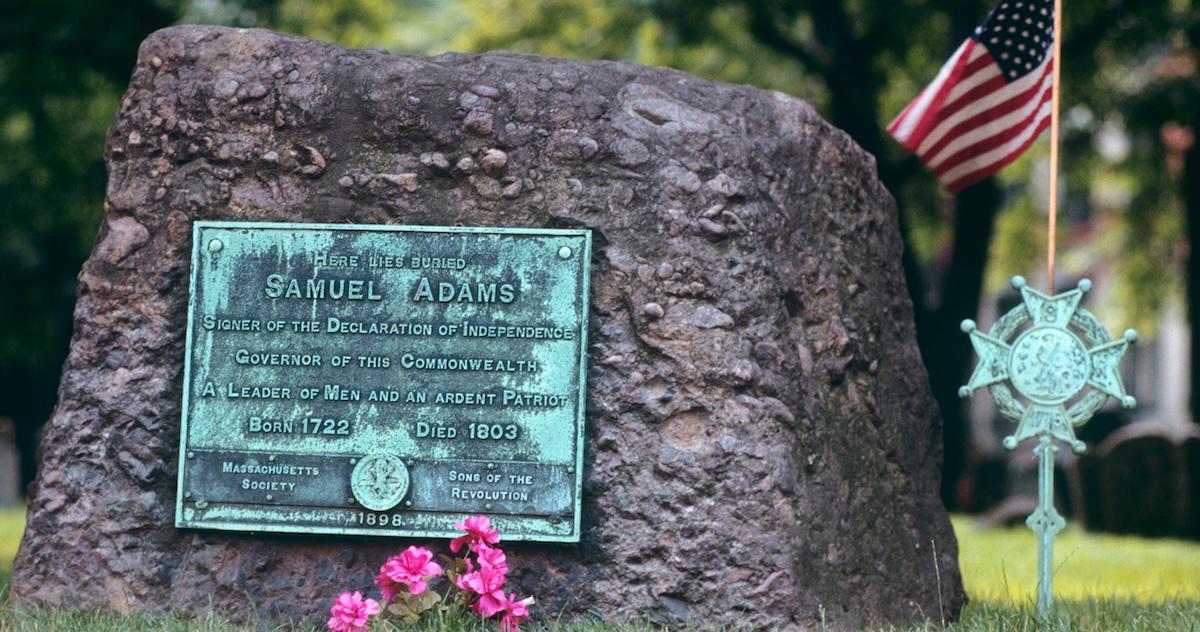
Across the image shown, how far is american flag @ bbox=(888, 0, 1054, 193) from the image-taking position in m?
6.29

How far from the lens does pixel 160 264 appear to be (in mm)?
5281

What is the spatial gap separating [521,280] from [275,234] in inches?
37.6

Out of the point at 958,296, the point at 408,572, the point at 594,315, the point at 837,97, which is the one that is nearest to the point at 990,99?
the point at 594,315

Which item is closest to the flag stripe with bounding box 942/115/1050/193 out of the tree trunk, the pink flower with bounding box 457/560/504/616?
the pink flower with bounding box 457/560/504/616

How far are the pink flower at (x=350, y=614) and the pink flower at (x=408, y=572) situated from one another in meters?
0.14

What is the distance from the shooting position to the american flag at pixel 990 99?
6.29 m

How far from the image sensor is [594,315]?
5094 millimetres

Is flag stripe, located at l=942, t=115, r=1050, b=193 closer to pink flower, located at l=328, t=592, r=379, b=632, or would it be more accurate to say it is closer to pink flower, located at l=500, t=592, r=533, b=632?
pink flower, located at l=500, t=592, r=533, b=632

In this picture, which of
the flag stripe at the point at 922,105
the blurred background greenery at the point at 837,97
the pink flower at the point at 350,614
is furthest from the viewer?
the blurred background greenery at the point at 837,97

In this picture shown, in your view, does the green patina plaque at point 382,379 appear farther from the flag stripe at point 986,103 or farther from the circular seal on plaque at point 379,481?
the flag stripe at point 986,103

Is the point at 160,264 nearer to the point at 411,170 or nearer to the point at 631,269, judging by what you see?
the point at 411,170

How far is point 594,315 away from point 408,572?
1.14 metres

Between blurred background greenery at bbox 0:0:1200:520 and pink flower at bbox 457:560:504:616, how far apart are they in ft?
22.5

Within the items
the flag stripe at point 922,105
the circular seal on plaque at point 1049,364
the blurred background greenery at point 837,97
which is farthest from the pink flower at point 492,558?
the blurred background greenery at point 837,97
